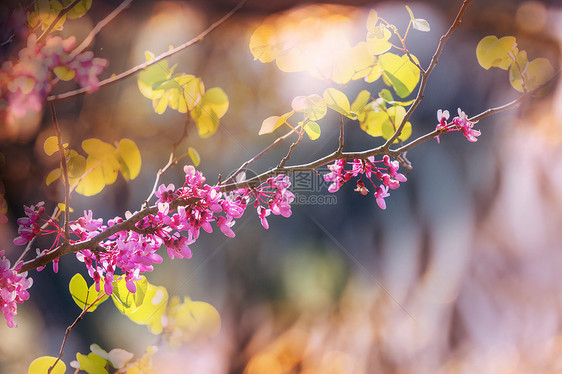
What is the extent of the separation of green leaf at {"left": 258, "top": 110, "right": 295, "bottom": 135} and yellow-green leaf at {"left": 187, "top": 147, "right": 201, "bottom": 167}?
0.35 ft

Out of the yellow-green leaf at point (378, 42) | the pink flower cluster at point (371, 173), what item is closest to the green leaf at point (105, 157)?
the pink flower cluster at point (371, 173)

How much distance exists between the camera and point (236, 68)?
60 cm

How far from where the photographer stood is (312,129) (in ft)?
1.86

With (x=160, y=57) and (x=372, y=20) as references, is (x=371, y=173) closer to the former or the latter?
(x=372, y=20)

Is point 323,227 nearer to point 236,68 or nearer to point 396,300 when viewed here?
point 396,300

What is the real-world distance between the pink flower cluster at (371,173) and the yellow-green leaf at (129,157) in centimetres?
31

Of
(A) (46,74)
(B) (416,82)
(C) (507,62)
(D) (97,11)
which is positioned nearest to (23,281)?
(A) (46,74)

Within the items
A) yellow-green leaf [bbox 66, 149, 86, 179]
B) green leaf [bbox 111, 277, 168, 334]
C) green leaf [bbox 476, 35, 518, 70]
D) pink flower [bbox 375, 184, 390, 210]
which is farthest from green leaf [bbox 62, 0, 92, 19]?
green leaf [bbox 476, 35, 518, 70]

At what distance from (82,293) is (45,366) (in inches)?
5.7

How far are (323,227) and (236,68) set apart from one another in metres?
0.30

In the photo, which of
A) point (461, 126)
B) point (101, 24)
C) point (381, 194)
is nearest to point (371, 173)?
point (381, 194)

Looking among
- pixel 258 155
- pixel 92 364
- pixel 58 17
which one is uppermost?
pixel 58 17

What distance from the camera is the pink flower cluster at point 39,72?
0.50 m

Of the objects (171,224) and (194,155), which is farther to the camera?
(194,155)
